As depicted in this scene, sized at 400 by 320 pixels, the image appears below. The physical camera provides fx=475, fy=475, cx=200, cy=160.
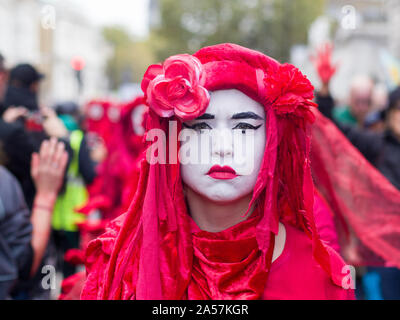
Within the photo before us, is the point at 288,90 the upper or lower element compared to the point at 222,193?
upper

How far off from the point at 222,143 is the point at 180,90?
22 centimetres

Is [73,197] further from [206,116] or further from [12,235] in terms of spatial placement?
[206,116]

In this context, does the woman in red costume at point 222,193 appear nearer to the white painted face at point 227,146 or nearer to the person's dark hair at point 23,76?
the white painted face at point 227,146

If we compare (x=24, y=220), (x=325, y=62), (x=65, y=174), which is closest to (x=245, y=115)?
(x=24, y=220)

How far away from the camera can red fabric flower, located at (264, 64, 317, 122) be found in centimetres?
153

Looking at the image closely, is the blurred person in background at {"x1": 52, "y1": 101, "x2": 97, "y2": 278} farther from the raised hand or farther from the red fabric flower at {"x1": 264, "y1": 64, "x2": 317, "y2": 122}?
the red fabric flower at {"x1": 264, "y1": 64, "x2": 317, "y2": 122}

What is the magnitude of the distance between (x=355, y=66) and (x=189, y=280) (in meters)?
16.6

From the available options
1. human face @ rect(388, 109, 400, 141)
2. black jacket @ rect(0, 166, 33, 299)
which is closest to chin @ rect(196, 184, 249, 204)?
black jacket @ rect(0, 166, 33, 299)

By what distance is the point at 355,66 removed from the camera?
16750mm

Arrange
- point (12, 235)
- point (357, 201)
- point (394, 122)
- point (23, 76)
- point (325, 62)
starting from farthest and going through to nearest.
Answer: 1. point (23, 76)
2. point (394, 122)
3. point (325, 62)
4. point (357, 201)
5. point (12, 235)

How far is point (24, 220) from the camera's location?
2098 millimetres

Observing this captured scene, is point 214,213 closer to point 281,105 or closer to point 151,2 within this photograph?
point 281,105

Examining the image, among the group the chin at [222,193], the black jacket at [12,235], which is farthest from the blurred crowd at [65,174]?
the chin at [222,193]

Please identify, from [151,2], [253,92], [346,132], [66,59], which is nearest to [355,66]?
[66,59]
